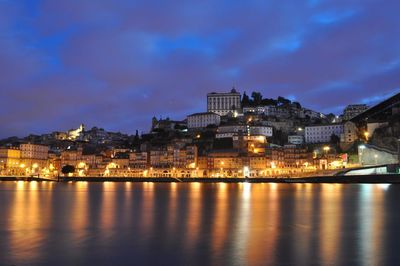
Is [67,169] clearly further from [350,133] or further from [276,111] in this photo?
[350,133]

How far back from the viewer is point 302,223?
656 inches

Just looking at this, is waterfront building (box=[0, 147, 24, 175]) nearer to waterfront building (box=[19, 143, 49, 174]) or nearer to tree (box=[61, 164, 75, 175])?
waterfront building (box=[19, 143, 49, 174])

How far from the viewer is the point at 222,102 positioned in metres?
99.9

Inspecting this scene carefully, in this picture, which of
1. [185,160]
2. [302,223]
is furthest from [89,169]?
[302,223]

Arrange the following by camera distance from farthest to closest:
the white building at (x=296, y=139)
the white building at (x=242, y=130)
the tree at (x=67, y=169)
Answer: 1. the tree at (x=67, y=169)
2. the white building at (x=296, y=139)
3. the white building at (x=242, y=130)

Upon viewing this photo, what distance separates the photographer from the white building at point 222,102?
99.1 meters

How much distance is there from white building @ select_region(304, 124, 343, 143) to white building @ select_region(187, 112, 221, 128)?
18.6 m

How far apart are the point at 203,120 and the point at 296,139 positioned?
19.9m

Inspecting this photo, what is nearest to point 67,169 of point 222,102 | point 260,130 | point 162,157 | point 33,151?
point 33,151

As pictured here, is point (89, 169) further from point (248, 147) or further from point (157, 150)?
point (248, 147)

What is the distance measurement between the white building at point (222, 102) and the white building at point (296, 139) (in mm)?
20772

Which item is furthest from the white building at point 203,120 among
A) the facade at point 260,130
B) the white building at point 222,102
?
the facade at point 260,130

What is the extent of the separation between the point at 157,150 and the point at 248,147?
15.4m

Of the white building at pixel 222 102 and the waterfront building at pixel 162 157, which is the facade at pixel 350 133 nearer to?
the waterfront building at pixel 162 157
